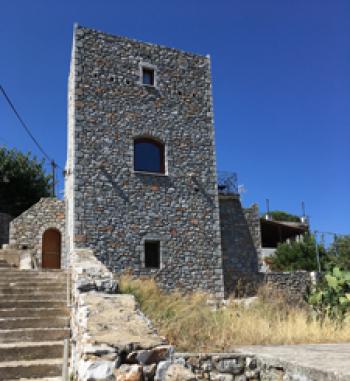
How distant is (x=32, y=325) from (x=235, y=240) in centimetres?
1053

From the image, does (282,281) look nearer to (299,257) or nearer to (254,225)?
(254,225)

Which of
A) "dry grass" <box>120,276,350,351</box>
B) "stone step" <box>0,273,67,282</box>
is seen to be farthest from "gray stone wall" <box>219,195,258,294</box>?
"stone step" <box>0,273,67,282</box>

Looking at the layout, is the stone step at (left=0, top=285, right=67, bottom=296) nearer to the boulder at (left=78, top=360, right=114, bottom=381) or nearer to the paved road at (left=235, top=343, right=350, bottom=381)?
the paved road at (left=235, top=343, right=350, bottom=381)

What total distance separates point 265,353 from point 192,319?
1.57 meters

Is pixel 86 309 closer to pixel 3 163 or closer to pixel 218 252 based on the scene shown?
pixel 218 252

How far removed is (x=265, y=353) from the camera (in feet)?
15.6

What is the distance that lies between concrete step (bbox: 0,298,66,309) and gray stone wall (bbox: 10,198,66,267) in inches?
305

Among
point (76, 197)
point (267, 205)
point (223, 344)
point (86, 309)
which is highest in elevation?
point (267, 205)

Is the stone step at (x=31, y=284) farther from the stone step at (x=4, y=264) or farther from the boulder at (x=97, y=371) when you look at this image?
A: the boulder at (x=97, y=371)

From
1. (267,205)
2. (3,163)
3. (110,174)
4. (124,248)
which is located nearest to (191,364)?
(124,248)

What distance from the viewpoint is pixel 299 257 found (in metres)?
17.7

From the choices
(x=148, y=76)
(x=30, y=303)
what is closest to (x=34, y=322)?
(x=30, y=303)

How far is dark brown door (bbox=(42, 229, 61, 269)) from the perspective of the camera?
14352mm

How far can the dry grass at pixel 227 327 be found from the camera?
5.51 m
